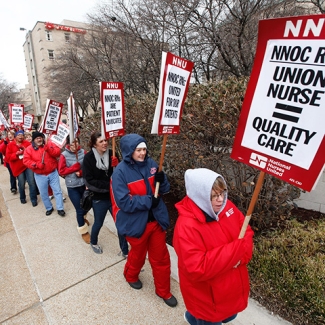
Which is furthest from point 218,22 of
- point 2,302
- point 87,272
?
point 2,302

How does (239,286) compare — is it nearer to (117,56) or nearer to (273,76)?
(273,76)

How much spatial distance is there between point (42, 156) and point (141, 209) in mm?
3220

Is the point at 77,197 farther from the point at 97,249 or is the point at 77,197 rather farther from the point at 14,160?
the point at 14,160

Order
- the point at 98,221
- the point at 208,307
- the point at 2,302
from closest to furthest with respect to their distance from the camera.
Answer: the point at 208,307 → the point at 2,302 → the point at 98,221

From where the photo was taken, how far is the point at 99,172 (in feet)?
10.2

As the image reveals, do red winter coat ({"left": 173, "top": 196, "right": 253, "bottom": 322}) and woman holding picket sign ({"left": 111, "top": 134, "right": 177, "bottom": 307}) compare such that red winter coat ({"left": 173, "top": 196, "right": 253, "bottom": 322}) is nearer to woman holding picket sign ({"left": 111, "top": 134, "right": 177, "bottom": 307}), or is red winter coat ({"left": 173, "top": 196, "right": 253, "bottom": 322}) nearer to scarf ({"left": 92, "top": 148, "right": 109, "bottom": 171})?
woman holding picket sign ({"left": 111, "top": 134, "right": 177, "bottom": 307})

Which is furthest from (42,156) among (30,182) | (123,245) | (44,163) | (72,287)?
(72,287)

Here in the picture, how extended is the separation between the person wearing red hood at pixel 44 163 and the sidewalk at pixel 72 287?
78 centimetres

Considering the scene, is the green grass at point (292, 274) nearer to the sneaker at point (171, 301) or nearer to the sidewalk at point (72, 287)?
the sidewalk at point (72, 287)

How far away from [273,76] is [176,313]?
2378 mm

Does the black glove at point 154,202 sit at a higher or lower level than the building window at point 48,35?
lower

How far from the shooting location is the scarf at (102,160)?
10.1 feet

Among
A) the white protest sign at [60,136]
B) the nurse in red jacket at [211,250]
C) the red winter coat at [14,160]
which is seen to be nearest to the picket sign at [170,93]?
the nurse in red jacket at [211,250]

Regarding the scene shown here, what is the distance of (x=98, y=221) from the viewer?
3.28 m
